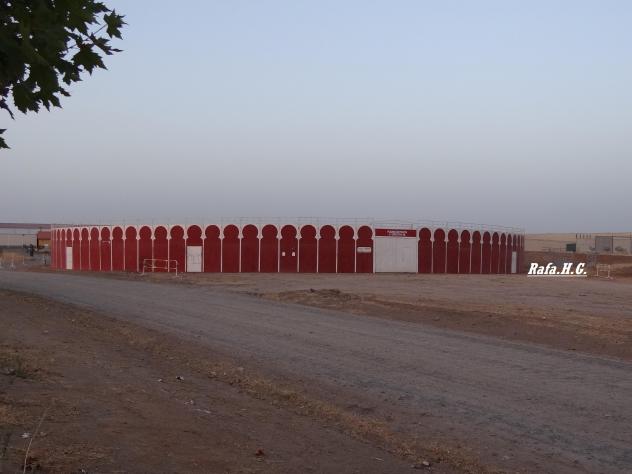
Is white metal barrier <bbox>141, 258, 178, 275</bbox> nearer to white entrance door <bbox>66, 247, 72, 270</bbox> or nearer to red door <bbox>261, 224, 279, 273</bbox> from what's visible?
red door <bbox>261, 224, 279, 273</bbox>

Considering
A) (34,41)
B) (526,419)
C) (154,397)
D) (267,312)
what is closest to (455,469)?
(526,419)

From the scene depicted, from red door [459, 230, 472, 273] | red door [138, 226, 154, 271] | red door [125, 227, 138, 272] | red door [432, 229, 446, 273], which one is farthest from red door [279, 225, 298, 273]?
red door [459, 230, 472, 273]

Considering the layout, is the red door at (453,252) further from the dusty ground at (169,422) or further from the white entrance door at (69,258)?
the dusty ground at (169,422)

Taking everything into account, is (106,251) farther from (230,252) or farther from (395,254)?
(395,254)

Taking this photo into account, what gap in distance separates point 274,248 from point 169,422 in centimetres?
4424

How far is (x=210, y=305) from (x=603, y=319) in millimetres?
11591

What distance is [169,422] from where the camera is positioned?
8414mm

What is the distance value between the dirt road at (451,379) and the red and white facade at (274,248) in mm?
30346

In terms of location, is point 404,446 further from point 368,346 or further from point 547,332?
point 547,332

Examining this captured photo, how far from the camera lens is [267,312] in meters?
22.5

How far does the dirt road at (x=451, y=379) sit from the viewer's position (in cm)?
859

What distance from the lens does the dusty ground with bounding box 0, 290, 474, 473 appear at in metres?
6.79

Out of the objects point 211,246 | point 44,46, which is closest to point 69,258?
point 211,246

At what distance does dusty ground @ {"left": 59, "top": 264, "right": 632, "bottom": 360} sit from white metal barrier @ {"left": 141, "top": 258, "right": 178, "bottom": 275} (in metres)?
9.57
